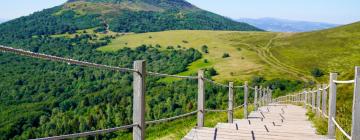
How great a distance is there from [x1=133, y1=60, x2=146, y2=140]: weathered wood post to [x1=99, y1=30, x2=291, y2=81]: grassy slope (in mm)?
103546

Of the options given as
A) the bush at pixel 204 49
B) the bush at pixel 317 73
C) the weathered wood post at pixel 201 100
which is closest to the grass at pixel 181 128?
the weathered wood post at pixel 201 100

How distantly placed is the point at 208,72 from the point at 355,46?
42104 millimetres

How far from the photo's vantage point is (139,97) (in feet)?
14.0

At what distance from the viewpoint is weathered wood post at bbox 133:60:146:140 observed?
4.23 metres

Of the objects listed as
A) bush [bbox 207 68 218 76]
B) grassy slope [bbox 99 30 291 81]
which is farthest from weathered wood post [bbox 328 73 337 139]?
bush [bbox 207 68 218 76]

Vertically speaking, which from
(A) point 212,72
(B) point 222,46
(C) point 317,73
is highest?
(B) point 222,46

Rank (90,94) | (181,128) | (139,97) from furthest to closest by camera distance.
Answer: (90,94) < (181,128) < (139,97)

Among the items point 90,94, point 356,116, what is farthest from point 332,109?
point 90,94

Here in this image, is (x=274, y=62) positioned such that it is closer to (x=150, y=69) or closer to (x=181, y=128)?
(x=150, y=69)

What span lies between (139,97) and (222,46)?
471ft

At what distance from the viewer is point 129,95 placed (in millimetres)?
91750

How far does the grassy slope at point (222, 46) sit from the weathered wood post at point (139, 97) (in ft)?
340

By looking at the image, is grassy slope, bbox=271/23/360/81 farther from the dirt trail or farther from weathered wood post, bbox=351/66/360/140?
weathered wood post, bbox=351/66/360/140

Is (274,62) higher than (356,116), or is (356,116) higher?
(356,116)
